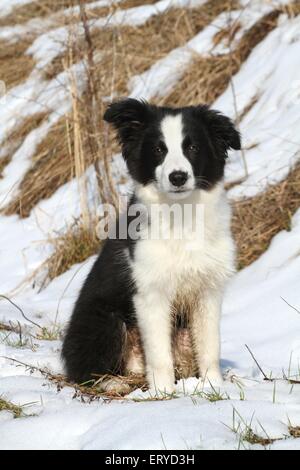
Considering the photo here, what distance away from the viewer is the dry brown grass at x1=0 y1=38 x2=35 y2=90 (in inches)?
392

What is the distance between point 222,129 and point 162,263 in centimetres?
78

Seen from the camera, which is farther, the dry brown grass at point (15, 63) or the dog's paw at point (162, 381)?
the dry brown grass at point (15, 63)

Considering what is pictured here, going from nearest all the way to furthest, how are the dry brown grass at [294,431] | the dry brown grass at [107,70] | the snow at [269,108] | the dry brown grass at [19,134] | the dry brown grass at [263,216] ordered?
the dry brown grass at [294,431]
the dry brown grass at [263,216]
the snow at [269,108]
the dry brown grass at [107,70]
the dry brown grass at [19,134]

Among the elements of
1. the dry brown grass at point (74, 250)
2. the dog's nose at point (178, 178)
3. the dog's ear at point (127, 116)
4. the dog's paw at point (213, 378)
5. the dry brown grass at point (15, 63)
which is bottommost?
the dry brown grass at point (74, 250)

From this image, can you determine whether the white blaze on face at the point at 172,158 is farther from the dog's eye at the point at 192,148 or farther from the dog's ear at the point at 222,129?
the dog's ear at the point at 222,129

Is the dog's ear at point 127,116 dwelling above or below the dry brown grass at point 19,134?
above

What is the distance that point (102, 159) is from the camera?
7312mm

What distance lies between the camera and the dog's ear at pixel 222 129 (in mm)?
4137

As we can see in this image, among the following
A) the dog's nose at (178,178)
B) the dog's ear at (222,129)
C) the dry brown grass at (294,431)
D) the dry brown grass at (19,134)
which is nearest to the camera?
the dry brown grass at (294,431)

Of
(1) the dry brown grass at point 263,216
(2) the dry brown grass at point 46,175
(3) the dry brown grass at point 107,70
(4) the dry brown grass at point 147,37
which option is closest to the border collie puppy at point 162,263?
(1) the dry brown grass at point 263,216

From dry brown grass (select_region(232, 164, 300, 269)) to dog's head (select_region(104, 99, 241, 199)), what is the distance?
2.19m

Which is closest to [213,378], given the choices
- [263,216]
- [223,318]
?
[223,318]
